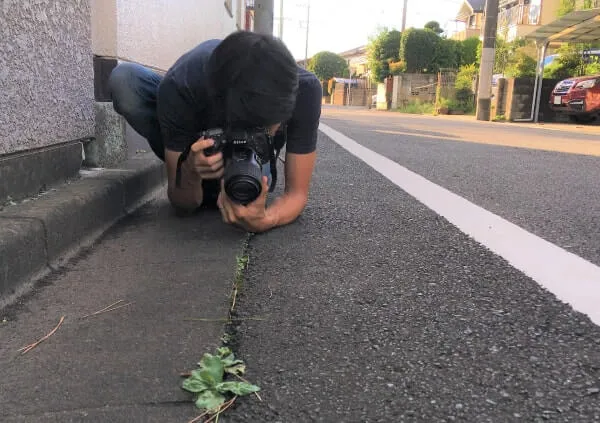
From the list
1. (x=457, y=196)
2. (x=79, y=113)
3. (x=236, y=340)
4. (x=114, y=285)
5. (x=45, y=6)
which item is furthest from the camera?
(x=457, y=196)

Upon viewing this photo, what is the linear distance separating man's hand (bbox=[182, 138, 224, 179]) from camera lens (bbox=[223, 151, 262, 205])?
0.10 meters

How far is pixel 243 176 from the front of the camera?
183 centimetres

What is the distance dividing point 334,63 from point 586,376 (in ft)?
213

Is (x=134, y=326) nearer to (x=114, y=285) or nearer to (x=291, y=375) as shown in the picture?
(x=114, y=285)

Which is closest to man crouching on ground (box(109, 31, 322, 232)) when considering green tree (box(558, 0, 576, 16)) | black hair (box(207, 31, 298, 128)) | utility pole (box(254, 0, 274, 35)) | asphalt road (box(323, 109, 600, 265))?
black hair (box(207, 31, 298, 128))

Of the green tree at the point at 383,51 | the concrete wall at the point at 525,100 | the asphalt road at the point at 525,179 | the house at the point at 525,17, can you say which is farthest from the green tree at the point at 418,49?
the asphalt road at the point at 525,179

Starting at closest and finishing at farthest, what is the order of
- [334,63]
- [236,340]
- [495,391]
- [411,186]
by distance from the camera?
[495,391], [236,340], [411,186], [334,63]

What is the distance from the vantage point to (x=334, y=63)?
209ft

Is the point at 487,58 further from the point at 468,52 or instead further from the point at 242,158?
the point at 468,52

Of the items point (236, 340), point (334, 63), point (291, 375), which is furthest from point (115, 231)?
point (334, 63)

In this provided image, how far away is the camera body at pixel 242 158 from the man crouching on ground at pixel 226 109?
0.10ft

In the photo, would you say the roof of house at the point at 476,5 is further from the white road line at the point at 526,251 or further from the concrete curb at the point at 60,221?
the concrete curb at the point at 60,221

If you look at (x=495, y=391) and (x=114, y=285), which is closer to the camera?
(x=495, y=391)

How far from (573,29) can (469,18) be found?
1421 inches
